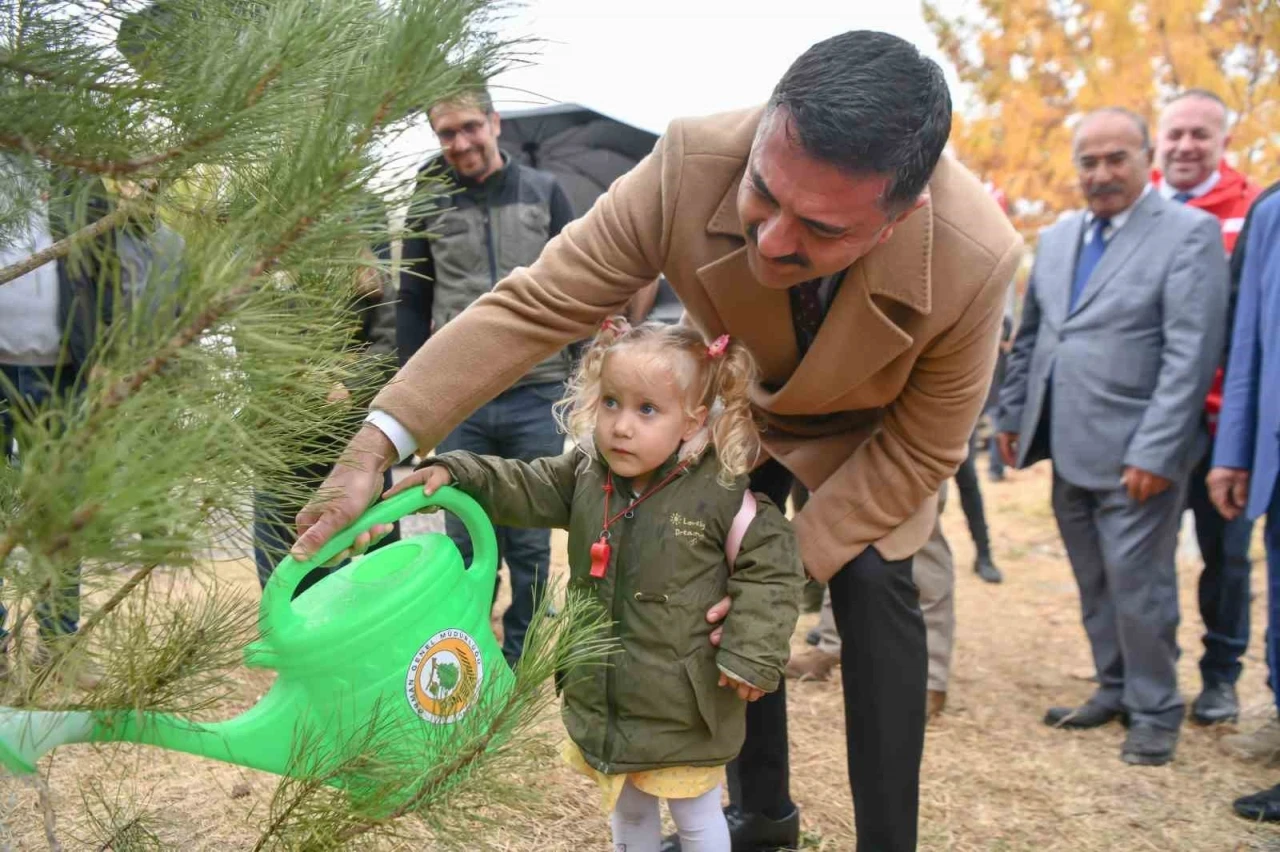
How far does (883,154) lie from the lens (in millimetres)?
1512

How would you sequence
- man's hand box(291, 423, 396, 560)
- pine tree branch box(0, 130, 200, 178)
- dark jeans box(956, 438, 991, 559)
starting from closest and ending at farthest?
pine tree branch box(0, 130, 200, 178) < man's hand box(291, 423, 396, 560) < dark jeans box(956, 438, 991, 559)

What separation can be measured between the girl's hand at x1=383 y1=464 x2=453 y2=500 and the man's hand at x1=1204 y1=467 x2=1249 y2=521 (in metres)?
2.41

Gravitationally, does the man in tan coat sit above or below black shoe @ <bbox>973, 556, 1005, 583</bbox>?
above

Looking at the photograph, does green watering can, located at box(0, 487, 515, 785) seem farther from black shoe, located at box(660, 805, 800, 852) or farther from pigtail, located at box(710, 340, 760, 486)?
black shoe, located at box(660, 805, 800, 852)

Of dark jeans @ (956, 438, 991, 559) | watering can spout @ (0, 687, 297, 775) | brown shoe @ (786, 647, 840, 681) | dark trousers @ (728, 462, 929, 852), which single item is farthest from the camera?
dark jeans @ (956, 438, 991, 559)

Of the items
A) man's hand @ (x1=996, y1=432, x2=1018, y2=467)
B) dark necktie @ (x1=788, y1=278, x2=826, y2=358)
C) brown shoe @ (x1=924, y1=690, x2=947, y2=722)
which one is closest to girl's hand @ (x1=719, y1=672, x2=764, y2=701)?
dark necktie @ (x1=788, y1=278, x2=826, y2=358)

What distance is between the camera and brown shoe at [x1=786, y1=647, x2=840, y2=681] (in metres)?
3.86

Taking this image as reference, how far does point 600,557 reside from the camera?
6.05 feet

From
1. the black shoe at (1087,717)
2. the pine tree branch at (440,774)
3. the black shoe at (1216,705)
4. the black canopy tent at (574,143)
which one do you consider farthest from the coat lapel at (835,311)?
the black canopy tent at (574,143)

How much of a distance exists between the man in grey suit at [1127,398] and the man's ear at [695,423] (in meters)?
1.94

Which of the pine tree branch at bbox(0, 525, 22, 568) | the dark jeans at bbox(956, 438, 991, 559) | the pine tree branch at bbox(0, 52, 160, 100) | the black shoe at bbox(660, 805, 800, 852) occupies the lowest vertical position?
the dark jeans at bbox(956, 438, 991, 559)

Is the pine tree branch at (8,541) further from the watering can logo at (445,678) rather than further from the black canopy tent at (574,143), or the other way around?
the black canopy tent at (574,143)

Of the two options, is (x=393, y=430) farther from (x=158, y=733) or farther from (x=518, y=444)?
(x=518, y=444)

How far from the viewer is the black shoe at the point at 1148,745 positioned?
323 centimetres
